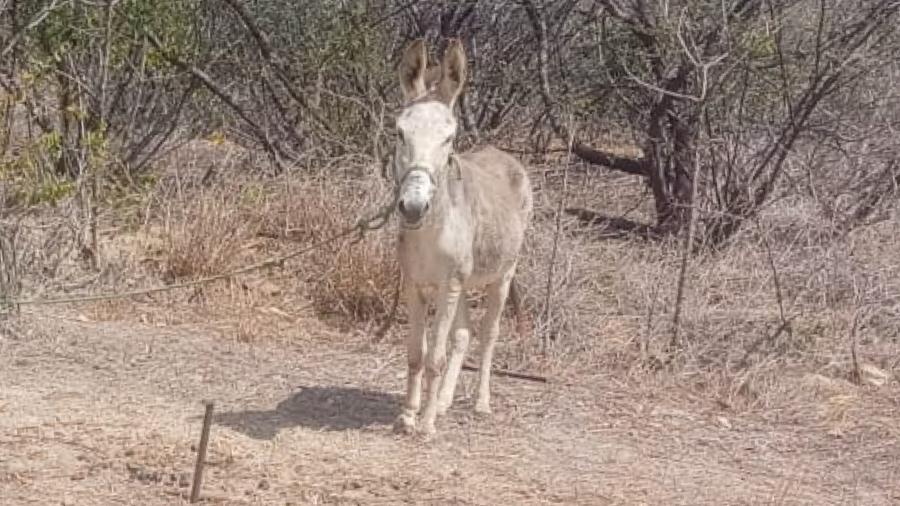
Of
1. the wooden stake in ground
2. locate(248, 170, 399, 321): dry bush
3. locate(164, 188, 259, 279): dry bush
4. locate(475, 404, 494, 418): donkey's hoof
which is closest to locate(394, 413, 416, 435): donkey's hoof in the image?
locate(475, 404, 494, 418): donkey's hoof

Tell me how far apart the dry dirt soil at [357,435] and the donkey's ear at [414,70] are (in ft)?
5.31

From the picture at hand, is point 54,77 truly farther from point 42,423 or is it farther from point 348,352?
point 42,423

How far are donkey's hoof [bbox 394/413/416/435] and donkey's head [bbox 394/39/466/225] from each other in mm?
1186

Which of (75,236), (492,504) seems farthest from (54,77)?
(492,504)

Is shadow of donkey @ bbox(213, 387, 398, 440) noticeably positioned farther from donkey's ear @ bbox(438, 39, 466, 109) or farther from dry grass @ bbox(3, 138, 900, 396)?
donkey's ear @ bbox(438, 39, 466, 109)

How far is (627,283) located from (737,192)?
170cm

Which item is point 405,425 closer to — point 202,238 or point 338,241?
point 338,241

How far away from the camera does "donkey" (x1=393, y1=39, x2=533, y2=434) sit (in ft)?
19.8

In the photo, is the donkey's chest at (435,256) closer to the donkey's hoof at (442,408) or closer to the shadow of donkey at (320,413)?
the donkey's hoof at (442,408)

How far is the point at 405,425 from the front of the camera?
6617mm

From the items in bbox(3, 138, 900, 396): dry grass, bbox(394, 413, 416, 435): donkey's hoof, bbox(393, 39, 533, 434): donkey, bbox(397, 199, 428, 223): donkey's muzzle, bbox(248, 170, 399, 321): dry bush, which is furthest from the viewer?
bbox(248, 170, 399, 321): dry bush

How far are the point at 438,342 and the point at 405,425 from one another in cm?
42

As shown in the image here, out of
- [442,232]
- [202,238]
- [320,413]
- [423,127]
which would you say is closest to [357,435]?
[320,413]

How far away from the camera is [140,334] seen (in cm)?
834
